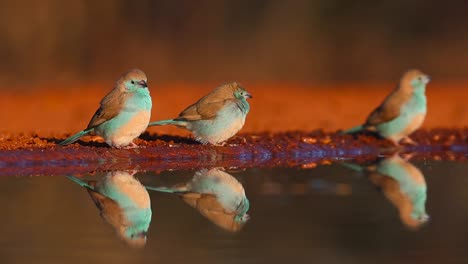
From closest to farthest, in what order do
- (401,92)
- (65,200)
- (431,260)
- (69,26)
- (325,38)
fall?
(431,260)
(65,200)
(401,92)
(69,26)
(325,38)

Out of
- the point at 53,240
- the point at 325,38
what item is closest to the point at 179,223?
the point at 53,240

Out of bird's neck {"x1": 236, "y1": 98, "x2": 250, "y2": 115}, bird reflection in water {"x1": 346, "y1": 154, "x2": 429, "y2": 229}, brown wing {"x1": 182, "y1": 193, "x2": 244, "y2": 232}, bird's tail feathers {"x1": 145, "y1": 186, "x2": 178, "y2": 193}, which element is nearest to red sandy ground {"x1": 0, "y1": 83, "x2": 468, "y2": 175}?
bird's neck {"x1": 236, "y1": 98, "x2": 250, "y2": 115}

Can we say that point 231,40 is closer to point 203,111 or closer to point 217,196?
point 203,111

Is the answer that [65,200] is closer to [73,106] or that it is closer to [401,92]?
[401,92]

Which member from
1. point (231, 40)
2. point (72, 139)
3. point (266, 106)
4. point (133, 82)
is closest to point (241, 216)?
point (133, 82)

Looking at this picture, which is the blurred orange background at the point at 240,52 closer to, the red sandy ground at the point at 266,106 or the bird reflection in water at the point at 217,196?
the red sandy ground at the point at 266,106

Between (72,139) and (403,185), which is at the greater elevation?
(72,139)

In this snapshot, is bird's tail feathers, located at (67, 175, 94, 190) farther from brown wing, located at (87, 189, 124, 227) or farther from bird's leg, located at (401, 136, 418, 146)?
bird's leg, located at (401, 136, 418, 146)
